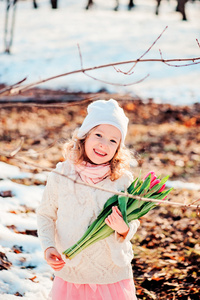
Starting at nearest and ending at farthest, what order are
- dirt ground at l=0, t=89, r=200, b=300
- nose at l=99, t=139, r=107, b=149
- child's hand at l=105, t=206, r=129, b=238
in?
child's hand at l=105, t=206, r=129, b=238
nose at l=99, t=139, r=107, b=149
dirt ground at l=0, t=89, r=200, b=300

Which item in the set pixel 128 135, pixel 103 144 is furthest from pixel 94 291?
pixel 128 135

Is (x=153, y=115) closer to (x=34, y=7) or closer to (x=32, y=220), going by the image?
(x=32, y=220)

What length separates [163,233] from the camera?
457 cm

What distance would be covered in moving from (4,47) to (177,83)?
24.8ft

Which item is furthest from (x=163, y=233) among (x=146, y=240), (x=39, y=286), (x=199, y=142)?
(x=199, y=142)

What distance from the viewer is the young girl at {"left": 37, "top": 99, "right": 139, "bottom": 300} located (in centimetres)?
232

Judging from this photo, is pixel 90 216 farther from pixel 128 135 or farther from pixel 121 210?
pixel 128 135

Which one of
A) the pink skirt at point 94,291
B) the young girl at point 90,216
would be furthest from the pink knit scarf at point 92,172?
the pink skirt at point 94,291

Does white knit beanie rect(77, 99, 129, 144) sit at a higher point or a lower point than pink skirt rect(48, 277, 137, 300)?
higher

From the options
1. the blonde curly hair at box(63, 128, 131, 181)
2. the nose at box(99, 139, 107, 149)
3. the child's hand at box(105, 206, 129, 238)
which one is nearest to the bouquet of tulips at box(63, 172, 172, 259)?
the child's hand at box(105, 206, 129, 238)

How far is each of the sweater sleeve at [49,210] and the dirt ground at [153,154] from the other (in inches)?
7.9

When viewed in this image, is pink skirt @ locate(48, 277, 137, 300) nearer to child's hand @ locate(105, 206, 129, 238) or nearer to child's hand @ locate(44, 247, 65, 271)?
child's hand @ locate(44, 247, 65, 271)

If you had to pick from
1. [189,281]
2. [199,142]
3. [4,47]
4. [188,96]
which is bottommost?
[189,281]

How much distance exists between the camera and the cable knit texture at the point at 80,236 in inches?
91.0
